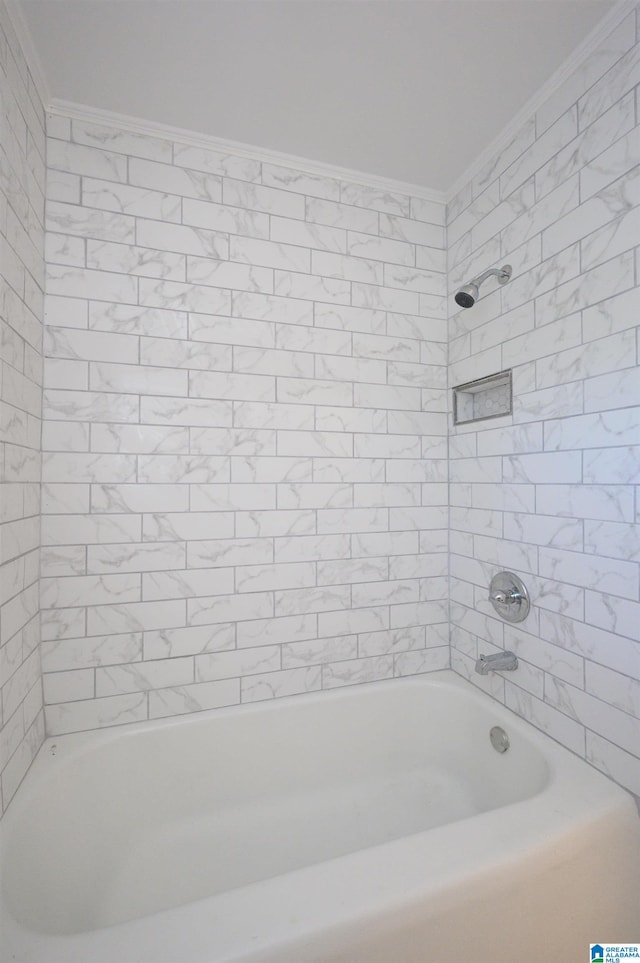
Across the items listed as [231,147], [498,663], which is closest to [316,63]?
[231,147]

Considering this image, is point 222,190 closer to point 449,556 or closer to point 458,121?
point 458,121

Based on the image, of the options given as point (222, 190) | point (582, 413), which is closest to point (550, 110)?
point (582, 413)

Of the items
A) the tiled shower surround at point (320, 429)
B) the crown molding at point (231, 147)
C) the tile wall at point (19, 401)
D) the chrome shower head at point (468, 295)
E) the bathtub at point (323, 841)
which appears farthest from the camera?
the chrome shower head at point (468, 295)

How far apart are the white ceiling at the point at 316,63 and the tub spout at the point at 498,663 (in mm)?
1982

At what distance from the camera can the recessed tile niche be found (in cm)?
161

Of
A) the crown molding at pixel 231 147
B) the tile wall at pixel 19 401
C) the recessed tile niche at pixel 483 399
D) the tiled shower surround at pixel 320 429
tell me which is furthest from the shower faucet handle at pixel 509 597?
the crown molding at pixel 231 147

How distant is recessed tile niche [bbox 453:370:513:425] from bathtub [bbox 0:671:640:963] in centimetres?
117

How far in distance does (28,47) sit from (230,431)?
128cm

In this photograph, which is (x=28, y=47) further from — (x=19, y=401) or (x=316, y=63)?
(x=19, y=401)

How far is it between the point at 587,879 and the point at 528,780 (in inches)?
13.7

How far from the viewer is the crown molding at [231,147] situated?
1.43 metres

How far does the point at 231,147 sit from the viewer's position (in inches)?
62.6

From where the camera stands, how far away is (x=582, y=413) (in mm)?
1260

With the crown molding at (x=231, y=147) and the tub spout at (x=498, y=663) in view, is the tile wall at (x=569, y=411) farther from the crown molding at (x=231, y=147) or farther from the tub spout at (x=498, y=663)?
the crown molding at (x=231, y=147)
